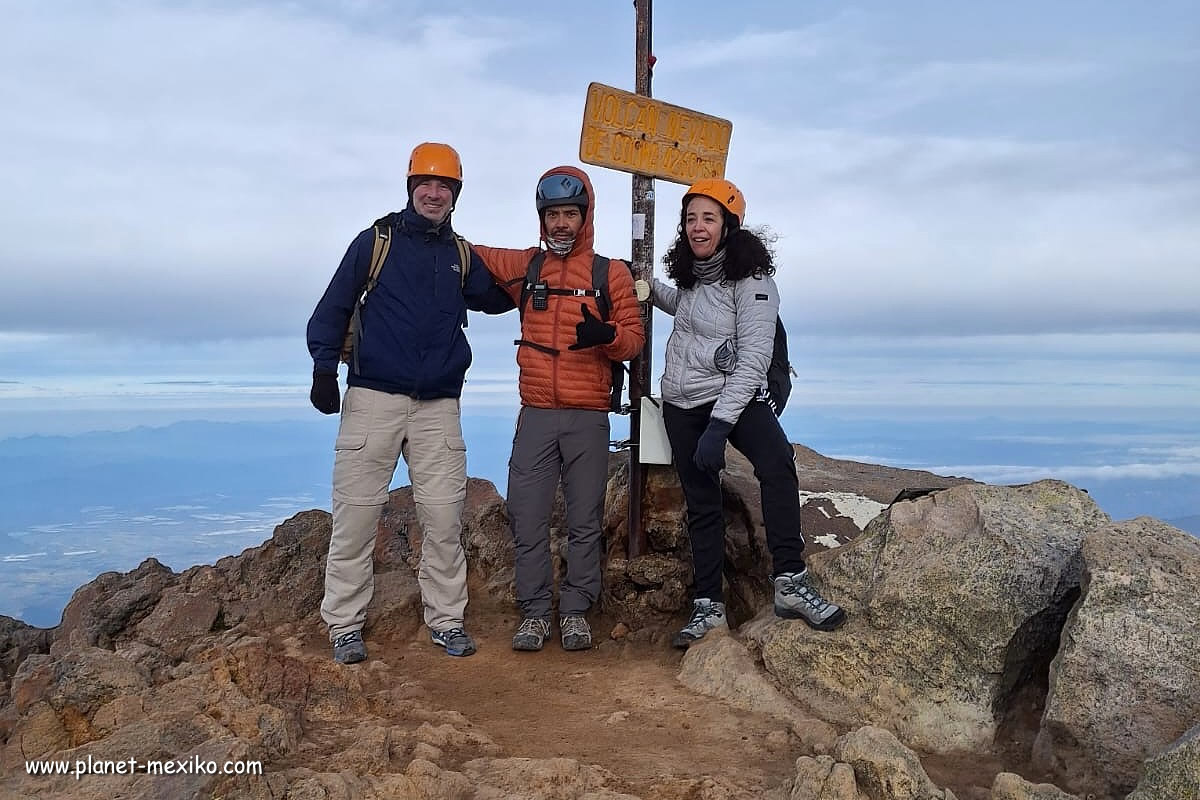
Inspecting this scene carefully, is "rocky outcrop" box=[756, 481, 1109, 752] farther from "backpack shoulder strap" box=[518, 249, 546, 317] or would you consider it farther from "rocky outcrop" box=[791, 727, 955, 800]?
"backpack shoulder strap" box=[518, 249, 546, 317]

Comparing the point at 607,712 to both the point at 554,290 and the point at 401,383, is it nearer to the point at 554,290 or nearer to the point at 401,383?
the point at 401,383

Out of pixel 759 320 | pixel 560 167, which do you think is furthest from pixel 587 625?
pixel 560 167

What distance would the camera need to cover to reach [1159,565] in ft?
18.0

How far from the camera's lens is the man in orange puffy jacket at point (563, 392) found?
693 centimetres

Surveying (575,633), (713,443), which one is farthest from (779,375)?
(575,633)

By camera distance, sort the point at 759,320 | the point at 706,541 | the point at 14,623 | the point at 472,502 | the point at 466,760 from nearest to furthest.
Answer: the point at 466,760 < the point at 759,320 < the point at 706,541 < the point at 14,623 < the point at 472,502

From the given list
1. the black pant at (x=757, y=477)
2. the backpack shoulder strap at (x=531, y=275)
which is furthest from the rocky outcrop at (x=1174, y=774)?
the backpack shoulder strap at (x=531, y=275)

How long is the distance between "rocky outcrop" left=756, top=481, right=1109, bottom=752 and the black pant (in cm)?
52

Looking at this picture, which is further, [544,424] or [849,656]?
[544,424]

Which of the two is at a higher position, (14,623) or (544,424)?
(544,424)

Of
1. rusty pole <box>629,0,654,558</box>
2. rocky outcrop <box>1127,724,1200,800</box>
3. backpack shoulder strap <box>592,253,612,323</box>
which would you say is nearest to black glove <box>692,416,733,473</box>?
backpack shoulder strap <box>592,253,612,323</box>

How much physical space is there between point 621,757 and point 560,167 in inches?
165

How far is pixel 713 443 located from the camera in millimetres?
6352

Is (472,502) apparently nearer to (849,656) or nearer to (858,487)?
(858,487)
